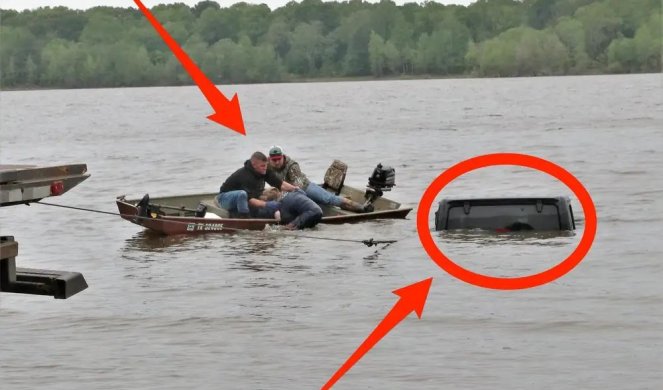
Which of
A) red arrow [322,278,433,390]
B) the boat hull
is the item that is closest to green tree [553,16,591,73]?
the boat hull

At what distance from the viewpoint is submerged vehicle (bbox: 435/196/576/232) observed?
76.3 feet

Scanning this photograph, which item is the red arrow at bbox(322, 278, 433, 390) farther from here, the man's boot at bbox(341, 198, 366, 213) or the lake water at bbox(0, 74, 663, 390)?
the man's boot at bbox(341, 198, 366, 213)

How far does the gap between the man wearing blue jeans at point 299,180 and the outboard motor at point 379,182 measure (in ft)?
1.49

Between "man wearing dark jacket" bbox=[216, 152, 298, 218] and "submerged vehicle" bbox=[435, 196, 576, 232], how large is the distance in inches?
112

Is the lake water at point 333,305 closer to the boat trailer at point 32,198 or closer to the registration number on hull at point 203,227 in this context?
the registration number on hull at point 203,227

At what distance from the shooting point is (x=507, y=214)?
2355 cm

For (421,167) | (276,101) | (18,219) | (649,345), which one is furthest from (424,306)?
(276,101)

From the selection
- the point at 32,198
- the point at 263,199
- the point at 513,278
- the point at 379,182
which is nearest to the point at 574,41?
the point at 379,182

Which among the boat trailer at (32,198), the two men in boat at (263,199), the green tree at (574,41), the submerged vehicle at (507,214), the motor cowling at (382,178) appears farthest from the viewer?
the green tree at (574,41)

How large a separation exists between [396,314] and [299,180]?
27.3 feet

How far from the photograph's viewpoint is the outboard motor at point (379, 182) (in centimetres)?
2609

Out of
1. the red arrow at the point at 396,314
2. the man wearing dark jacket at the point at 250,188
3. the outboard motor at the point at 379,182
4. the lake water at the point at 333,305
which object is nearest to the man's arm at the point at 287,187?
the man wearing dark jacket at the point at 250,188

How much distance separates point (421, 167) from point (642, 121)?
114ft

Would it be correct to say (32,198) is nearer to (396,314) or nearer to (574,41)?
(396,314)
